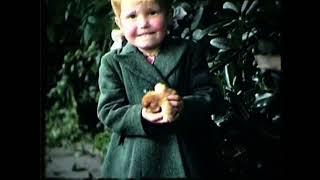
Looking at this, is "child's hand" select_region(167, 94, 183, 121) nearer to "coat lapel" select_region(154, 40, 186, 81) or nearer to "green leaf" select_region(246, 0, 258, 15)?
"coat lapel" select_region(154, 40, 186, 81)

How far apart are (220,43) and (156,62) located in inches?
6.6

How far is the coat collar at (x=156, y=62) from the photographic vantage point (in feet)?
3.97

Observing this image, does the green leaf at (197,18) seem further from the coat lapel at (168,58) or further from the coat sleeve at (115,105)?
the coat sleeve at (115,105)

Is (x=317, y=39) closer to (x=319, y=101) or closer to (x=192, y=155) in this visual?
(x=319, y=101)

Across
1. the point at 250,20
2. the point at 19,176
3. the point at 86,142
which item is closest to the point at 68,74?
the point at 86,142

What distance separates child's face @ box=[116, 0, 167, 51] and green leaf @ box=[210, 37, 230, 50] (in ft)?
0.41

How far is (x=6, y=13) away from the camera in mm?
1331

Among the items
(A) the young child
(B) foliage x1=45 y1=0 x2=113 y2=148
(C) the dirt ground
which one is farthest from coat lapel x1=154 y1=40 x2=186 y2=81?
(C) the dirt ground

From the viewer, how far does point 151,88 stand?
1209 mm

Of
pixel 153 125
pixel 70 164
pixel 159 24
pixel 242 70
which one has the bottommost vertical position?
pixel 70 164

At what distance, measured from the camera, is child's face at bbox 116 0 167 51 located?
121 centimetres

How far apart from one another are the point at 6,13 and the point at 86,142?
0.36 meters

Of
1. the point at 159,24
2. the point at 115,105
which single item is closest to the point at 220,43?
the point at 159,24

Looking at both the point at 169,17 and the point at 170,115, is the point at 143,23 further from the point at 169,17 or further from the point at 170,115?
the point at 170,115
